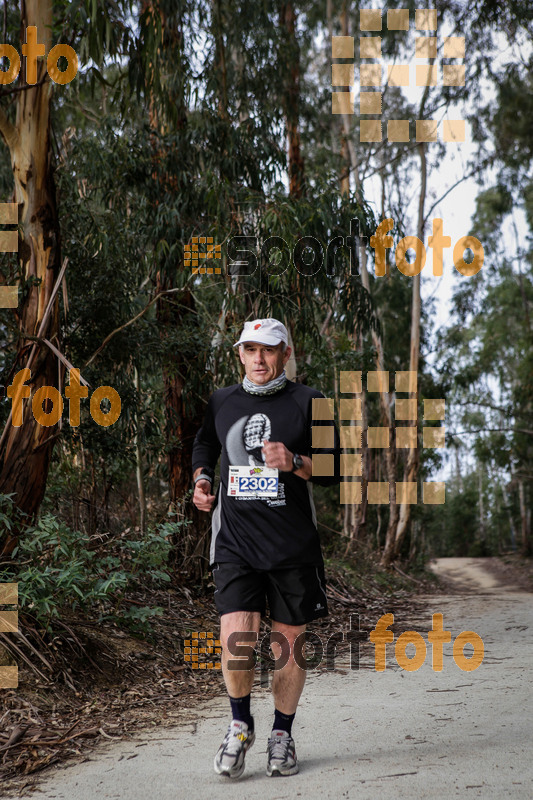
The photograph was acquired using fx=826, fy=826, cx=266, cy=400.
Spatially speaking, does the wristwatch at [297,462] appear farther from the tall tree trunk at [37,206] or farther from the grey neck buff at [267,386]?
the tall tree trunk at [37,206]

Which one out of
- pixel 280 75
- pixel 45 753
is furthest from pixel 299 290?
pixel 45 753

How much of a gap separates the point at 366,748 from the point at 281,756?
18.6 inches

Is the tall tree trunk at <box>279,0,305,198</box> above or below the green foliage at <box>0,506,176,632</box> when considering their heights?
above

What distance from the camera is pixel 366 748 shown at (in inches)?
128

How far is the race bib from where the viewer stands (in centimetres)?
305

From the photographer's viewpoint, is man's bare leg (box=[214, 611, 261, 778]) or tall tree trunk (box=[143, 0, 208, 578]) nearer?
man's bare leg (box=[214, 611, 261, 778])

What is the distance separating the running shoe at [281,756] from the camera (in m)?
2.93

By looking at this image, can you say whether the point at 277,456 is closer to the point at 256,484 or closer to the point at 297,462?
the point at 297,462

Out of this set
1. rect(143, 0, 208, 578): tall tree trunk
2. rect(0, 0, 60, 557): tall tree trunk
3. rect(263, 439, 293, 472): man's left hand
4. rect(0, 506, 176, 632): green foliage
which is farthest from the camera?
rect(143, 0, 208, 578): tall tree trunk

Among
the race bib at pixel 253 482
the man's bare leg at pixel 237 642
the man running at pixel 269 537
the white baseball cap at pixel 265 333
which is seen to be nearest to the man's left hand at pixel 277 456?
the man running at pixel 269 537

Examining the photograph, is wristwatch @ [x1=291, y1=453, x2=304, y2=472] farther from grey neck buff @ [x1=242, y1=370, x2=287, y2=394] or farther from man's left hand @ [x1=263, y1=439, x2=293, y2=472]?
grey neck buff @ [x1=242, y1=370, x2=287, y2=394]

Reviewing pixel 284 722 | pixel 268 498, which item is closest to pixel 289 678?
pixel 284 722

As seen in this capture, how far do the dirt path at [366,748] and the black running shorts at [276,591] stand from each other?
0.56m

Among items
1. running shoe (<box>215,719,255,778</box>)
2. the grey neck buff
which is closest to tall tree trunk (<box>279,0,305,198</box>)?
the grey neck buff
